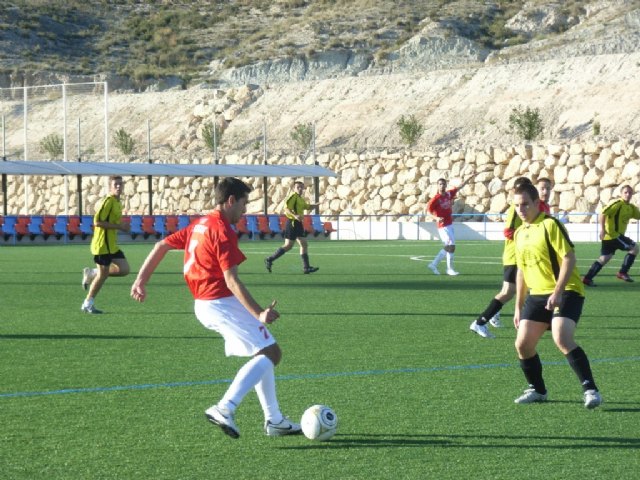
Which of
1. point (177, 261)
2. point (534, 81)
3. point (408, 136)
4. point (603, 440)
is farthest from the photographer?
point (534, 81)

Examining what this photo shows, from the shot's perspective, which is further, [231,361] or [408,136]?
[408,136]

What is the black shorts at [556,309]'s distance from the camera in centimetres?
918

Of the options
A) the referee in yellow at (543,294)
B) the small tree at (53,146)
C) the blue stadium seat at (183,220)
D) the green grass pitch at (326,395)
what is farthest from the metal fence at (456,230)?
the referee in yellow at (543,294)

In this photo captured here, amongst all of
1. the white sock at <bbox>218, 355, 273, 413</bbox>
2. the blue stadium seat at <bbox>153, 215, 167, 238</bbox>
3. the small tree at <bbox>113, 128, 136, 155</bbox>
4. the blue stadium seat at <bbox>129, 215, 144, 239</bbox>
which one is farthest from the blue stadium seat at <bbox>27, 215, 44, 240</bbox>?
the white sock at <bbox>218, 355, 273, 413</bbox>

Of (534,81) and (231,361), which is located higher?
(534,81)

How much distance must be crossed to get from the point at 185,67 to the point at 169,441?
9188cm

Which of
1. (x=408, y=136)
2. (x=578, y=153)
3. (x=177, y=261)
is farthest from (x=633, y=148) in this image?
(x=177, y=261)

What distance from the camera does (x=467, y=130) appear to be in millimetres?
64125

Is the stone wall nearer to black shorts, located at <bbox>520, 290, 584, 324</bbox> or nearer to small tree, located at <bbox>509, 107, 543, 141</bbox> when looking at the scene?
small tree, located at <bbox>509, 107, 543, 141</bbox>

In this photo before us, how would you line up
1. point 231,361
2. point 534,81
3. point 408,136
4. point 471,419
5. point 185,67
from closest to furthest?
point 471,419 < point 231,361 < point 408,136 < point 534,81 < point 185,67

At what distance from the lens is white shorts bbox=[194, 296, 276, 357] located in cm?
799

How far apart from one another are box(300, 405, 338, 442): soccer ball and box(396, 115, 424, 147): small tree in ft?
177

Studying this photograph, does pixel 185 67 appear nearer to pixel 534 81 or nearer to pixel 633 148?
pixel 534 81

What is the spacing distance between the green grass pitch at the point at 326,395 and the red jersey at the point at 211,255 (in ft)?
3.16
